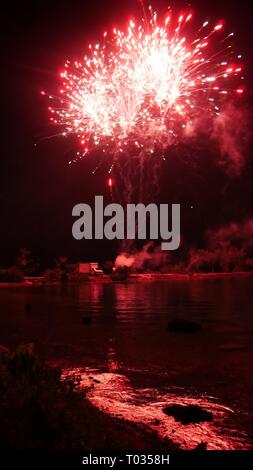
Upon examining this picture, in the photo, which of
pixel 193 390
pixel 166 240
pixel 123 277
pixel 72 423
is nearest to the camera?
pixel 72 423

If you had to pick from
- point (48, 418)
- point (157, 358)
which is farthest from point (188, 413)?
point (157, 358)

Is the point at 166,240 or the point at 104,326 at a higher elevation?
the point at 166,240

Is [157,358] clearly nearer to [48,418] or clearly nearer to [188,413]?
[188,413]

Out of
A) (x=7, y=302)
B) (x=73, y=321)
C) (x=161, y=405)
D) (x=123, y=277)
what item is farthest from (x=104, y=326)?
(x=123, y=277)

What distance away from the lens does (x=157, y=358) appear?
11742 millimetres

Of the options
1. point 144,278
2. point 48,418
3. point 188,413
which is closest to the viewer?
point 48,418

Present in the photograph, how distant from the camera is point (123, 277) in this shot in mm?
47094

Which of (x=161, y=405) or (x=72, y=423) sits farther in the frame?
(x=161, y=405)

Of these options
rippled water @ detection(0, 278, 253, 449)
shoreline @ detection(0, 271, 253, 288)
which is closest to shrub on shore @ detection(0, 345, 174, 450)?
rippled water @ detection(0, 278, 253, 449)

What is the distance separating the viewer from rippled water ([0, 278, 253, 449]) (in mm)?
7418

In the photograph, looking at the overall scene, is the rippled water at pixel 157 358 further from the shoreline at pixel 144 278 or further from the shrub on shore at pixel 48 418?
the shoreline at pixel 144 278

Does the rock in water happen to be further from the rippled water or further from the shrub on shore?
the shrub on shore

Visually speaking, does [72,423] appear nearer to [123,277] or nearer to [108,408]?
[108,408]
